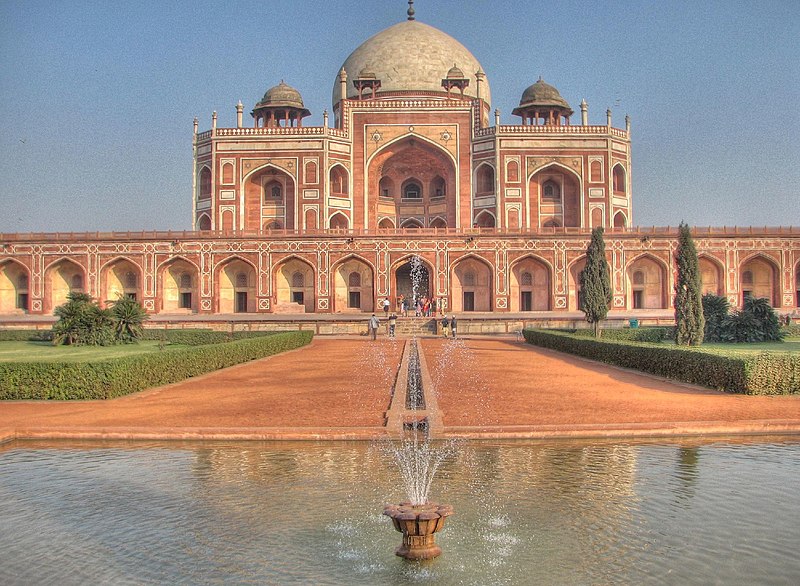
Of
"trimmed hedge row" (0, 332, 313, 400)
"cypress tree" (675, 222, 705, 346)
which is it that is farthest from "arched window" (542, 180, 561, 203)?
"trimmed hedge row" (0, 332, 313, 400)

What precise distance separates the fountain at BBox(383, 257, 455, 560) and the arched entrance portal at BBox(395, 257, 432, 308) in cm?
1683

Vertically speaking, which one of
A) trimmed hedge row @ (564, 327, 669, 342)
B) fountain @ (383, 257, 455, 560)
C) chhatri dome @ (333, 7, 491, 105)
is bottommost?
fountain @ (383, 257, 455, 560)

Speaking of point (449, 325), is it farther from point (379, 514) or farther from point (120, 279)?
point (379, 514)

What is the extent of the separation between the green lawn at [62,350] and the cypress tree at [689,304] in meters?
9.94

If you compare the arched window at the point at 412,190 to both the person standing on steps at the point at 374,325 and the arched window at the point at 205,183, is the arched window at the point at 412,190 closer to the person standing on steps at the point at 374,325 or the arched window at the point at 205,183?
the arched window at the point at 205,183

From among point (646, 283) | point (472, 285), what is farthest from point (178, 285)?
point (646, 283)

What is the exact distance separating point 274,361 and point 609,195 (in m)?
21.9

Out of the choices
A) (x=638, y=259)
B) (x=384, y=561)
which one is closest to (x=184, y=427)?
(x=384, y=561)

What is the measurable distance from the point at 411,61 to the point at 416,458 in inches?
1297

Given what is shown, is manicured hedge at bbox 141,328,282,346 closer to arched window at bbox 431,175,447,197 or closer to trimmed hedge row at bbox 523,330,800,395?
trimmed hedge row at bbox 523,330,800,395

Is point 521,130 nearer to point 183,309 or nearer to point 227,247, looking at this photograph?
point 227,247

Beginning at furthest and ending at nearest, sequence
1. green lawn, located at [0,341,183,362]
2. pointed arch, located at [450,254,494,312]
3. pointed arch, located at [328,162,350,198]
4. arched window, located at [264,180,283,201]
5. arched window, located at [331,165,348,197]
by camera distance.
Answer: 1. arched window, located at [264,180,283,201]
2. arched window, located at [331,165,348,197]
3. pointed arch, located at [328,162,350,198]
4. pointed arch, located at [450,254,494,312]
5. green lawn, located at [0,341,183,362]

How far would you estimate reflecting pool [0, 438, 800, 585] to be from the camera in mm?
4160

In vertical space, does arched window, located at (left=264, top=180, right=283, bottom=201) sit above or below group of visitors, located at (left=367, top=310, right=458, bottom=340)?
above
